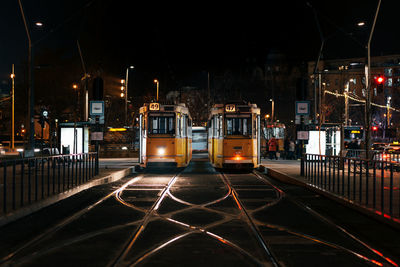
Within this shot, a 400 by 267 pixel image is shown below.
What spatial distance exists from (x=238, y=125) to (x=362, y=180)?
1006 centimetres

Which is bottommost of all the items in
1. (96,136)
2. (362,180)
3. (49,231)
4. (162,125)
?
(49,231)

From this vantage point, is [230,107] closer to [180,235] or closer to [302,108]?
[302,108]

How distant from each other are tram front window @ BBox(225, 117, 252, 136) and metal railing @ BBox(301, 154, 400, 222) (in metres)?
4.50

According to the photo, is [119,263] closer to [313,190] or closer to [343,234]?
[343,234]

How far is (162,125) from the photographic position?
1005 inches

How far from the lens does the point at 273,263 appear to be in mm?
6543

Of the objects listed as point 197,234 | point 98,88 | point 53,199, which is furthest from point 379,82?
point 197,234

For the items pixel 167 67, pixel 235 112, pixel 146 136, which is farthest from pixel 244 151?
pixel 167 67

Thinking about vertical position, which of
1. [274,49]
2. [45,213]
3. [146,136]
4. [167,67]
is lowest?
[45,213]

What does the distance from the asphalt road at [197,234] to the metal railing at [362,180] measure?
556mm

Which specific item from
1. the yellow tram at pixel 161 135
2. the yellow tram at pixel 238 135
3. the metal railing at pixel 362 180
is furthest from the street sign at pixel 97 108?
the metal railing at pixel 362 180

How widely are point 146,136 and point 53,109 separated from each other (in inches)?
1274

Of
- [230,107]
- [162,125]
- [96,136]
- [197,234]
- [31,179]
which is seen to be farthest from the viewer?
[162,125]

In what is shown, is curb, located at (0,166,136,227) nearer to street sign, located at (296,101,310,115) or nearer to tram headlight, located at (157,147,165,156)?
tram headlight, located at (157,147,165,156)
